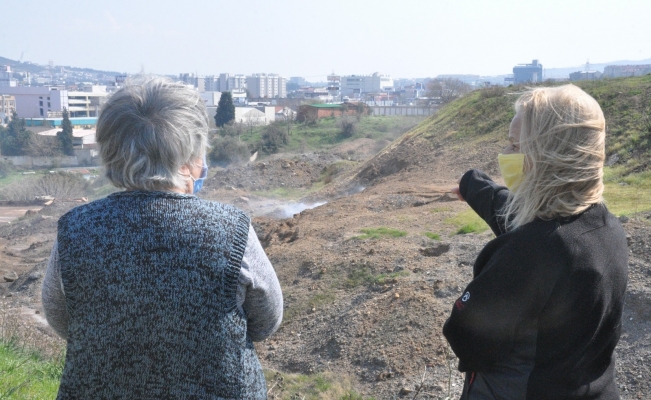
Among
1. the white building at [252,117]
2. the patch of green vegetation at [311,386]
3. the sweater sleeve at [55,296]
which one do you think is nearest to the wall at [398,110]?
the white building at [252,117]

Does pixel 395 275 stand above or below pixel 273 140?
above

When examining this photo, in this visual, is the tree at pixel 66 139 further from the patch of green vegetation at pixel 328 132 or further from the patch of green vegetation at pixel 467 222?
the patch of green vegetation at pixel 467 222

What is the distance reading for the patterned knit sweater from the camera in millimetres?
2002

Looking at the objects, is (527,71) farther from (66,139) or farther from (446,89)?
(66,139)

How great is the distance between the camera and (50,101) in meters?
98.4

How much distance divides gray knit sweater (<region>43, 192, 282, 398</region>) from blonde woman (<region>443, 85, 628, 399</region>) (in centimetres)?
80

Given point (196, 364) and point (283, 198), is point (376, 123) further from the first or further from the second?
point (196, 364)

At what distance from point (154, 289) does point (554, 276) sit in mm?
1221

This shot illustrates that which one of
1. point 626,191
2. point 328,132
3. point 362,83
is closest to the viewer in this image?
point 626,191

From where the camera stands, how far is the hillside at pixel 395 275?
6.68 m

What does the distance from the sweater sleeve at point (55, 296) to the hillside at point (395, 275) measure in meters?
2.64

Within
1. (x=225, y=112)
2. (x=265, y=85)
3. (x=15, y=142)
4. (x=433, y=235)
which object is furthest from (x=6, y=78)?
(x=433, y=235)

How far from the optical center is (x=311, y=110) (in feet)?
212

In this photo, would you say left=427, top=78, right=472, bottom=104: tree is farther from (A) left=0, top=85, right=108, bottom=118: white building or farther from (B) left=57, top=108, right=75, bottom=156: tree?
(A) left=0, top=85, right=108, bottom=118: white building
